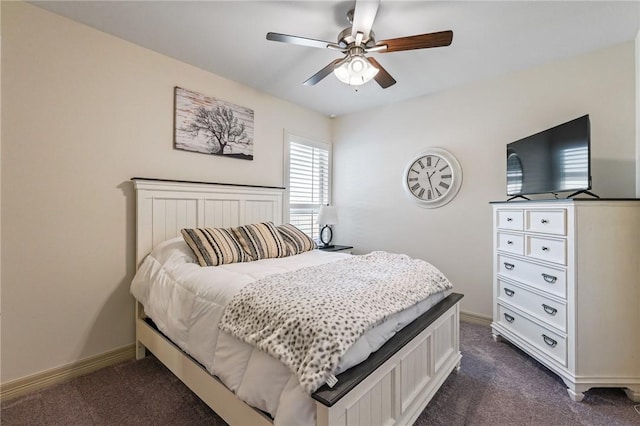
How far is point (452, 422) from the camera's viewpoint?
1591 mm

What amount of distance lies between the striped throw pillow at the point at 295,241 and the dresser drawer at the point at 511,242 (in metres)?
1.73

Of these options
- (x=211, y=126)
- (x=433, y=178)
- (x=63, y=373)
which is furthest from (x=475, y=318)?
(x=63, y=373)

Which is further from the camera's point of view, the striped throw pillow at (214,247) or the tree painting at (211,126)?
the tree painting at (211,126)

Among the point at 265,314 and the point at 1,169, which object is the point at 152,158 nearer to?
the point at 1,169

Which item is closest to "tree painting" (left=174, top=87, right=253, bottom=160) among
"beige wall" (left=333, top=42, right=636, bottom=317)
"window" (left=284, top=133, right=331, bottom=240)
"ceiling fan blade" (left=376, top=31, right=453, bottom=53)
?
"window" (left=284, top=133, right=331, bottom=240)

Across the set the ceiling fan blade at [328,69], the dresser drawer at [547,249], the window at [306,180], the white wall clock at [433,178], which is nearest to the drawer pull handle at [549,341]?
the dresser drawer at [547,249]

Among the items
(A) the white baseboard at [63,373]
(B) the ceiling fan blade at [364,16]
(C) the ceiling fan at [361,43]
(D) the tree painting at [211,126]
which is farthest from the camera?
(D) the tree painting at [211,126]

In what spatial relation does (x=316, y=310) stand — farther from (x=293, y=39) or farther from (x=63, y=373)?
(x=63, y=373)

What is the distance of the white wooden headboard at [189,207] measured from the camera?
2.33m

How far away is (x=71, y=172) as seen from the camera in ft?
6.77

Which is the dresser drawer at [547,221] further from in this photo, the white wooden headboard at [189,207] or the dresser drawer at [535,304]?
the white wooden headboard at [189,207]

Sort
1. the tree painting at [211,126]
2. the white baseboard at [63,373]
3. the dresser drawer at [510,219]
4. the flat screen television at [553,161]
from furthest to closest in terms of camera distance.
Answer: the tree painting at [211,126]
the dresser drawer at [510,219]
the flat screen television at [553,161]
the white baseboard at [63,373]

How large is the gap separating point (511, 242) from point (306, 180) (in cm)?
248

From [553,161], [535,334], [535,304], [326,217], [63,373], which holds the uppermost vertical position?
[553,161]
